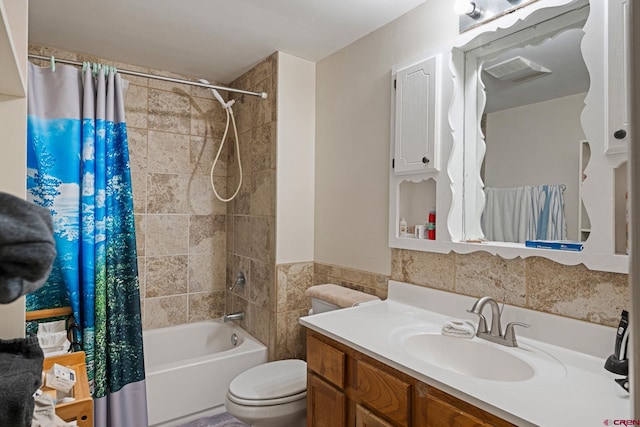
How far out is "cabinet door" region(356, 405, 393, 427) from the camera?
1.27 m

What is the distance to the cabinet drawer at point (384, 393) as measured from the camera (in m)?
1.19

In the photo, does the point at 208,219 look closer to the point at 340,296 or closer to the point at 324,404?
the point at 340,296

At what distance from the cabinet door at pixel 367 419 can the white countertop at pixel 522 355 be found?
0.22 metres

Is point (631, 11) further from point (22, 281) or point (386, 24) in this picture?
point (386, 24)

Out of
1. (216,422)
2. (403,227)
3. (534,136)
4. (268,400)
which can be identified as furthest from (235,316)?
(534,136)

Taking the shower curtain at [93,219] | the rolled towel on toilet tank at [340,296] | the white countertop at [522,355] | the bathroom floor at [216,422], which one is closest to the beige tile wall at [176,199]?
the shower curtain at [93,219]

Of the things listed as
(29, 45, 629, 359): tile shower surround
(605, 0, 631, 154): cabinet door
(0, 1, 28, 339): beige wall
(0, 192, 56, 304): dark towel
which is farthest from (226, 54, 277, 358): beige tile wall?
(0, 192, 56, 304): dark towel

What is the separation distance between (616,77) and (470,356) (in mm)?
1091

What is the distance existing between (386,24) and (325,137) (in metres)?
0.78

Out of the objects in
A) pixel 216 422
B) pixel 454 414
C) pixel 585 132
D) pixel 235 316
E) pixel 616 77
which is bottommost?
pixel 216 422

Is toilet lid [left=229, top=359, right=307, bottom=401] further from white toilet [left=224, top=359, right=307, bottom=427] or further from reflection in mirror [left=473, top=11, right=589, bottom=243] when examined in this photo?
reflection in mirror [left=473, top=11, right=589, bottom=243]

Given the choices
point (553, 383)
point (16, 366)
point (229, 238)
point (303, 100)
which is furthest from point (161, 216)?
point (553, 383)

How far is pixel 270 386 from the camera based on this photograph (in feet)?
6.23

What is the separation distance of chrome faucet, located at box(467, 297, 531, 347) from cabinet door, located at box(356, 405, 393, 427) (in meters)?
0.50
